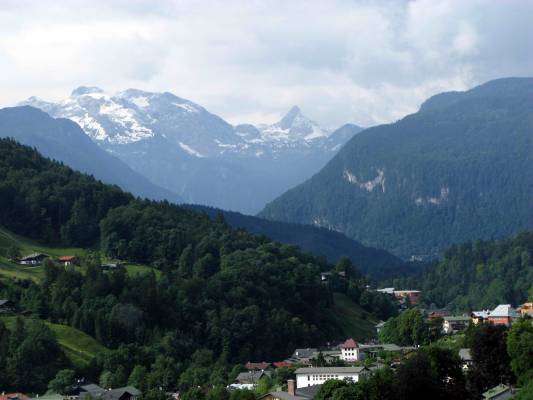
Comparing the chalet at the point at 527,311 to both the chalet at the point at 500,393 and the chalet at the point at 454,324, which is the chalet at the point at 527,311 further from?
the chalet at the point at 500,393

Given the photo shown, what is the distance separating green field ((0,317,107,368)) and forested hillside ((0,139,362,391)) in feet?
4.79

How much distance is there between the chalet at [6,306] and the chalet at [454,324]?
47.3m

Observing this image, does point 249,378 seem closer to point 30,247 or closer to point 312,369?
point 312,369

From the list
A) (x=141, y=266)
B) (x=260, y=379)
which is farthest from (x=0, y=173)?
(x=260, y=379)

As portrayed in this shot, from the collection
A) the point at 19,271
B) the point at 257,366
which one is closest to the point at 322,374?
the point at 257,366

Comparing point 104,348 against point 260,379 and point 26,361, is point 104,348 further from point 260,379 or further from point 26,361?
point 260,379

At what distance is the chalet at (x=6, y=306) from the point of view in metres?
132

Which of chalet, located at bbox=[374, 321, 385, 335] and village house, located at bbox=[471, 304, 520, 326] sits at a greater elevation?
village house, located at bbox=[471, 304, 520, 326]

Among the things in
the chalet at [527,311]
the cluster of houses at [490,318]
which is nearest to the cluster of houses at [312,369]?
the cluster of houses at [490,318]

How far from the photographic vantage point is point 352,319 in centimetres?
16675

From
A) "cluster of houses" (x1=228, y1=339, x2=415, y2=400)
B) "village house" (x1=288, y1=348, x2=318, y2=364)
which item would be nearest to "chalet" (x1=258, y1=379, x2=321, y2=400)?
"cluster of houses" (x1=228, y1=339, x2=415, y2=400)

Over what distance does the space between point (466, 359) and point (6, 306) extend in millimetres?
53280

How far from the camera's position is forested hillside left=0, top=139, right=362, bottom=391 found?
5133 inches

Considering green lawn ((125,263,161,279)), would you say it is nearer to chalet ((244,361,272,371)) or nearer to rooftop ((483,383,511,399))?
chalet ((244,361,272,371))
